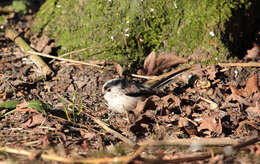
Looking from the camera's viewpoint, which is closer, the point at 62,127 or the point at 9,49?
the point at 62,127

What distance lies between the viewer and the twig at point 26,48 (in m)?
4.12

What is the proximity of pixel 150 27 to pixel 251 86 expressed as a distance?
157 cm

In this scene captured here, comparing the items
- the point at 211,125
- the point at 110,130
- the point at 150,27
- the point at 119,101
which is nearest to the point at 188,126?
the point at 211,125

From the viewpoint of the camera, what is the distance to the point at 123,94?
349 cm

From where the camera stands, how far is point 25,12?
6.30m

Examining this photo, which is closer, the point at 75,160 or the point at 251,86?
the point at 75,160

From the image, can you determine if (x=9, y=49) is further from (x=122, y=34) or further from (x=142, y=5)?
(x=142, y=5)

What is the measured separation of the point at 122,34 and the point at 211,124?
1867 millimetres

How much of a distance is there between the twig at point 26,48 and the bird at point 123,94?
1079mm

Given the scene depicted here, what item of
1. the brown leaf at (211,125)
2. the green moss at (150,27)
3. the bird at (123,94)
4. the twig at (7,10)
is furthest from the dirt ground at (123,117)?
the twig at (7,10)

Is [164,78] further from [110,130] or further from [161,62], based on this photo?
[110,130]

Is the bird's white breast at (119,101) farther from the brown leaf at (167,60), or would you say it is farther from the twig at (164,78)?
the brown leaf at (167,60)

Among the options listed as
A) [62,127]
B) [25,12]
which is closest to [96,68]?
[62,127]

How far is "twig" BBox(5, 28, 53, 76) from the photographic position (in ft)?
13.5
